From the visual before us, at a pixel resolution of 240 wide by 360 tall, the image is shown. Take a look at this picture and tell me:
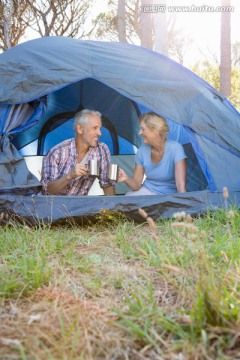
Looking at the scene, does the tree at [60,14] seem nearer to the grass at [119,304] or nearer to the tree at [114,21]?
the tree at [114,21]

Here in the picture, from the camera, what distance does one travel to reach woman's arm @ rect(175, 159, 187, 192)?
342cm

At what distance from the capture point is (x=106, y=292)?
179cm

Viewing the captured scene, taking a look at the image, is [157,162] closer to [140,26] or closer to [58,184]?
[58,184]

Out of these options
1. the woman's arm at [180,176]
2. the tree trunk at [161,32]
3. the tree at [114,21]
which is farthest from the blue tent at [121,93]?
the tree at [114,21]

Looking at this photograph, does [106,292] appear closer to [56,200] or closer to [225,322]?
[225,322]

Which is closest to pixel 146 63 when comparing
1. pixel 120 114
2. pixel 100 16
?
pixel 120 114

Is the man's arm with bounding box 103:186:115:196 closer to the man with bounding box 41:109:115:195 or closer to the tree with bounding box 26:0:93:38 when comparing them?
the man with bounding box 41:109:115:195

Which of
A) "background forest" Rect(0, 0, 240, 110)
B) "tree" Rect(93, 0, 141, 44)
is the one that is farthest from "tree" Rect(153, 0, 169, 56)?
"tree" Rect(93, 0, 141, 44)

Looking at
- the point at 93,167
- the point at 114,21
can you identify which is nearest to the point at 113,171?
the point at 93,167

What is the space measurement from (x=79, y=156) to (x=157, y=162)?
628mm

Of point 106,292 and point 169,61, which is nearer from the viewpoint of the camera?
point 106,292

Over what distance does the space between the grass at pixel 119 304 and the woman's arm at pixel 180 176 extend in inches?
43.9

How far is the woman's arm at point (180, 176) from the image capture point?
3.42m

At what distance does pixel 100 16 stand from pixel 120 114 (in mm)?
11951
